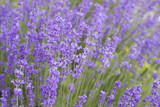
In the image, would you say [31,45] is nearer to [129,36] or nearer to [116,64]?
[116,64]

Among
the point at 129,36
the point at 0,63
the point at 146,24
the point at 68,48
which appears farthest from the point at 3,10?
the point at 146,24

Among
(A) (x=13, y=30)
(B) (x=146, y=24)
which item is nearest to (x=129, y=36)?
(B) (x=146, y=24)

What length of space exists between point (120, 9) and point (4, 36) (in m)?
2.25

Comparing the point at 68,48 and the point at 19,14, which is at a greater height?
the point at 19,14

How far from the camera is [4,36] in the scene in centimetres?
256

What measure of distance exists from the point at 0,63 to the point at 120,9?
2391mm

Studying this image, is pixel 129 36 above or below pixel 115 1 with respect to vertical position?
below

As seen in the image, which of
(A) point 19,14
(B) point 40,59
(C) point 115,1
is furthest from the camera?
(C) point 115,1

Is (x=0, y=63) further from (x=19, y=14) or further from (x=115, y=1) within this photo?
(x=115, y=1)

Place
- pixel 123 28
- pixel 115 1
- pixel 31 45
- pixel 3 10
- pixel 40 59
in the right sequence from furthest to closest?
pixel 115 1
pixel 123 28
pixel 3 10
pixel 31 45
pixel 40 59

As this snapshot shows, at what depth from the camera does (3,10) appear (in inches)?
127

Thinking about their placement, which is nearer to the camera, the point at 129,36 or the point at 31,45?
the point at 31,45

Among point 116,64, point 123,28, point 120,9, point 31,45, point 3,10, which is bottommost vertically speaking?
point 31,45

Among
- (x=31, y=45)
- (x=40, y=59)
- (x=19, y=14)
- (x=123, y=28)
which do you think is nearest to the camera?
(x=40, y=59)
